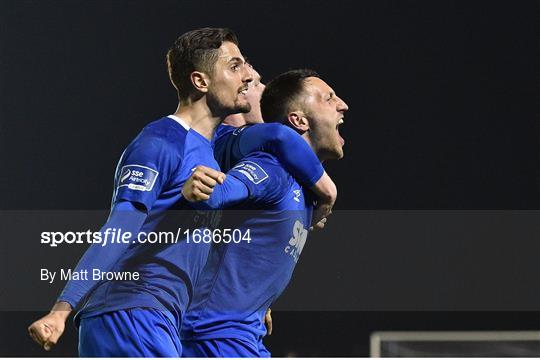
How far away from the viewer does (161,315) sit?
365cm

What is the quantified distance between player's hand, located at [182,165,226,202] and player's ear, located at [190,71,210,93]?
331mm

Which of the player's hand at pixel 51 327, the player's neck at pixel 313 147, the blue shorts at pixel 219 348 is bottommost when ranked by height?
the player's hand at pixel 51 327

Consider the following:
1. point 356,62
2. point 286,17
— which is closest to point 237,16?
point 286,17

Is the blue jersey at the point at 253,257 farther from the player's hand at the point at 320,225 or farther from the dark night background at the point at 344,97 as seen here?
the dark night background at the point at 344,97

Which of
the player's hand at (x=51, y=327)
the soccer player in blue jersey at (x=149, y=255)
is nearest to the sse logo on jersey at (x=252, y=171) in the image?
the soccer player in blue jersey at (x=149, y=255)

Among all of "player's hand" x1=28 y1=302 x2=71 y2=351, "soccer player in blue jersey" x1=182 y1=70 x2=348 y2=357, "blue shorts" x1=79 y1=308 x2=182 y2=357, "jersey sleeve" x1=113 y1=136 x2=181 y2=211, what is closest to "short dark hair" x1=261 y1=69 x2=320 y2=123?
"soccer player in blue jersey" x1=182 y1=70 x2=348 y2=357

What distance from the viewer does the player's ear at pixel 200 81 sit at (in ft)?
12.8

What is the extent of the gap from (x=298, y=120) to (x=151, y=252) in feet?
2.68

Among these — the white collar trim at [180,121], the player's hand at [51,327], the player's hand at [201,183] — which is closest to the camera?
the player's hand at [51,327]

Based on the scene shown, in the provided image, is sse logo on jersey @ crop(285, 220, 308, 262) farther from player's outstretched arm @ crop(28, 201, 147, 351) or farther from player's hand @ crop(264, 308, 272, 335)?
player's outstretched arm @ crop(28, 201, 147, 351)

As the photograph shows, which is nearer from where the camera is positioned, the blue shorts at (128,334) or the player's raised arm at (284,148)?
the blue shorts at (128,334)

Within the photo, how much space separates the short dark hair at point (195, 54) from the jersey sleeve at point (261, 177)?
1.01ft

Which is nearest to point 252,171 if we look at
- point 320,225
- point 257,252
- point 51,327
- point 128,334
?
point 257,252

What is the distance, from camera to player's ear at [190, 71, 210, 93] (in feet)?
12.8
